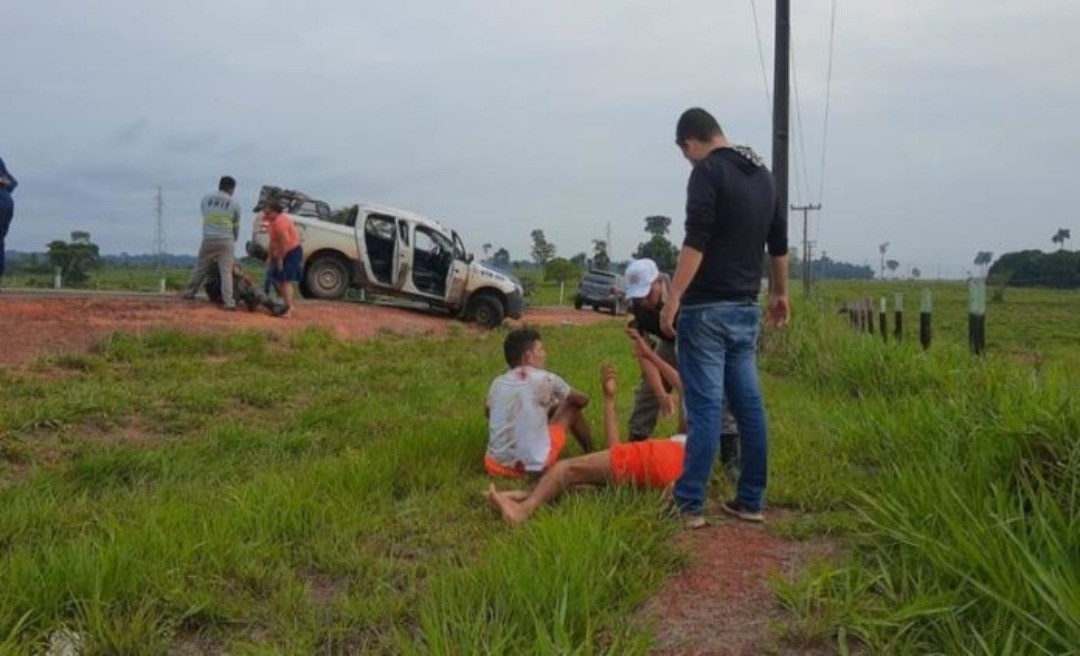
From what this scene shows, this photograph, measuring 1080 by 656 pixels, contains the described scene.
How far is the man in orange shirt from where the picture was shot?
46.9ft

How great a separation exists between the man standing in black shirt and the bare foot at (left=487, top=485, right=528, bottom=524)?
28.5 inches

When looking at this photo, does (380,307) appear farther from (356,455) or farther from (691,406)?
(691,406)

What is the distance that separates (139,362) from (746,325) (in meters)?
7.59

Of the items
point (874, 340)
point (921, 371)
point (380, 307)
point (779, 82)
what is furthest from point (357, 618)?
point (380, 307)

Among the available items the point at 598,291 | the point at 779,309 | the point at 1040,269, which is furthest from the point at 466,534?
the point at 1040,269

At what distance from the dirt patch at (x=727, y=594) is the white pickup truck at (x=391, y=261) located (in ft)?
49.9

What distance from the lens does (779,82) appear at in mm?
14031

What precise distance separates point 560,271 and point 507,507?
58.3 meters

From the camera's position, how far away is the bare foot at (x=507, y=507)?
→ 4102 millimetres

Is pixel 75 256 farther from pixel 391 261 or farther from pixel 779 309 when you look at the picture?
pixel 779 309

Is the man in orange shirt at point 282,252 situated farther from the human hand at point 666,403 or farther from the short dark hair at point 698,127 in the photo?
the short dark hair at point 698,127

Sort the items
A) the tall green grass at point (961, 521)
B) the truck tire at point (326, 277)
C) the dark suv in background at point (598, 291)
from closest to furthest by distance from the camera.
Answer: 1. the tall green grass at point (961, 521)
2. the truck tire at point (326, 277)
3. the dark suv in background at point (598, 291)

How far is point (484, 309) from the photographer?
65.9 feet

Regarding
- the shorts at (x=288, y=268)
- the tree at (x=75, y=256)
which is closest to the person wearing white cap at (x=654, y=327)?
the shorts at (x=288, y=268)
